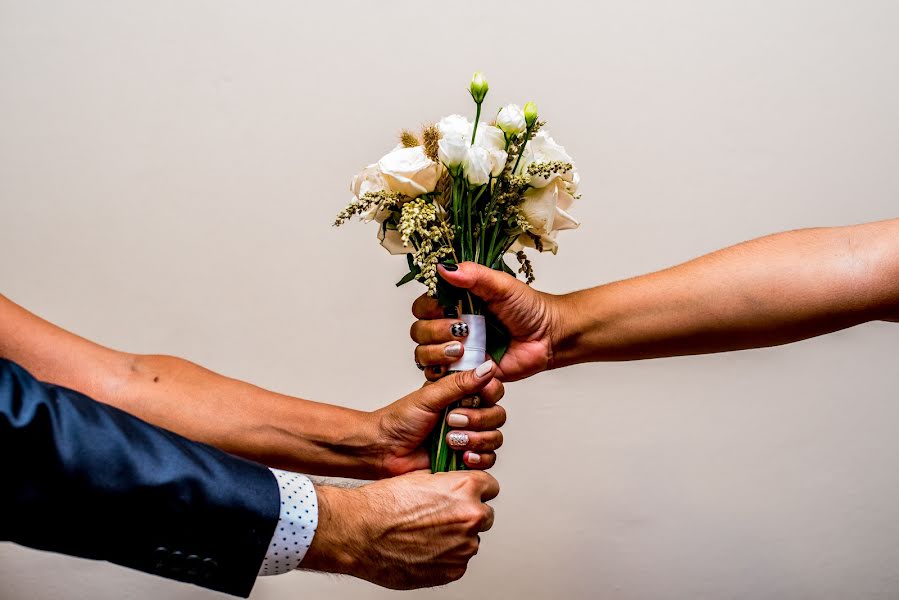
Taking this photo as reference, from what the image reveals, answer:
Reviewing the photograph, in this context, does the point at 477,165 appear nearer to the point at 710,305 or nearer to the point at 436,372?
the point at 436,372

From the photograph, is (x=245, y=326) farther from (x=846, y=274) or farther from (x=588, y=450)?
(x=846, y=274)

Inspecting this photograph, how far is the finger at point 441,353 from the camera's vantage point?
1744 millimetres

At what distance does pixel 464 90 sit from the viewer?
2584 millimetres

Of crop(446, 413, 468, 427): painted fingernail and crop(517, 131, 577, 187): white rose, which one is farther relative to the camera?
crop(446, 413, 468, 427): painted fingernail

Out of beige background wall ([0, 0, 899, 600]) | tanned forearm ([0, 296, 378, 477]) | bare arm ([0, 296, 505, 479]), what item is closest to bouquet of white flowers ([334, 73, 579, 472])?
bare arm ([0, 296, 505, 479])

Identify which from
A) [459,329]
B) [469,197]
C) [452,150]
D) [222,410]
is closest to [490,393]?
[459,329]

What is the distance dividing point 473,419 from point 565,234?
0.98 metres

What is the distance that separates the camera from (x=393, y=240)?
5.66 feet

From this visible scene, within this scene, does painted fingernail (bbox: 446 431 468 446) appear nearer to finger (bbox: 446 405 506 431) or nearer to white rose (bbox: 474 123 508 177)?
finger (bbox: 446 405 506 431)

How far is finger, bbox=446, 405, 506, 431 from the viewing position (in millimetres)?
1758

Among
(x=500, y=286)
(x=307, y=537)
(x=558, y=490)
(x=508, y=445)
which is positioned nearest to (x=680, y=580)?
(x=558, y=490)

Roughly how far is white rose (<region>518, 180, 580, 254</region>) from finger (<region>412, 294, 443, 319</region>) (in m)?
0.23

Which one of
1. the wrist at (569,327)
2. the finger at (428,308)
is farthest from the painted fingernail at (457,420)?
the wrist at (569,327)

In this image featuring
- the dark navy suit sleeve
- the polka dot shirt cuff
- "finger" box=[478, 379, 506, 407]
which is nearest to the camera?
the dark navy suit sleeve
